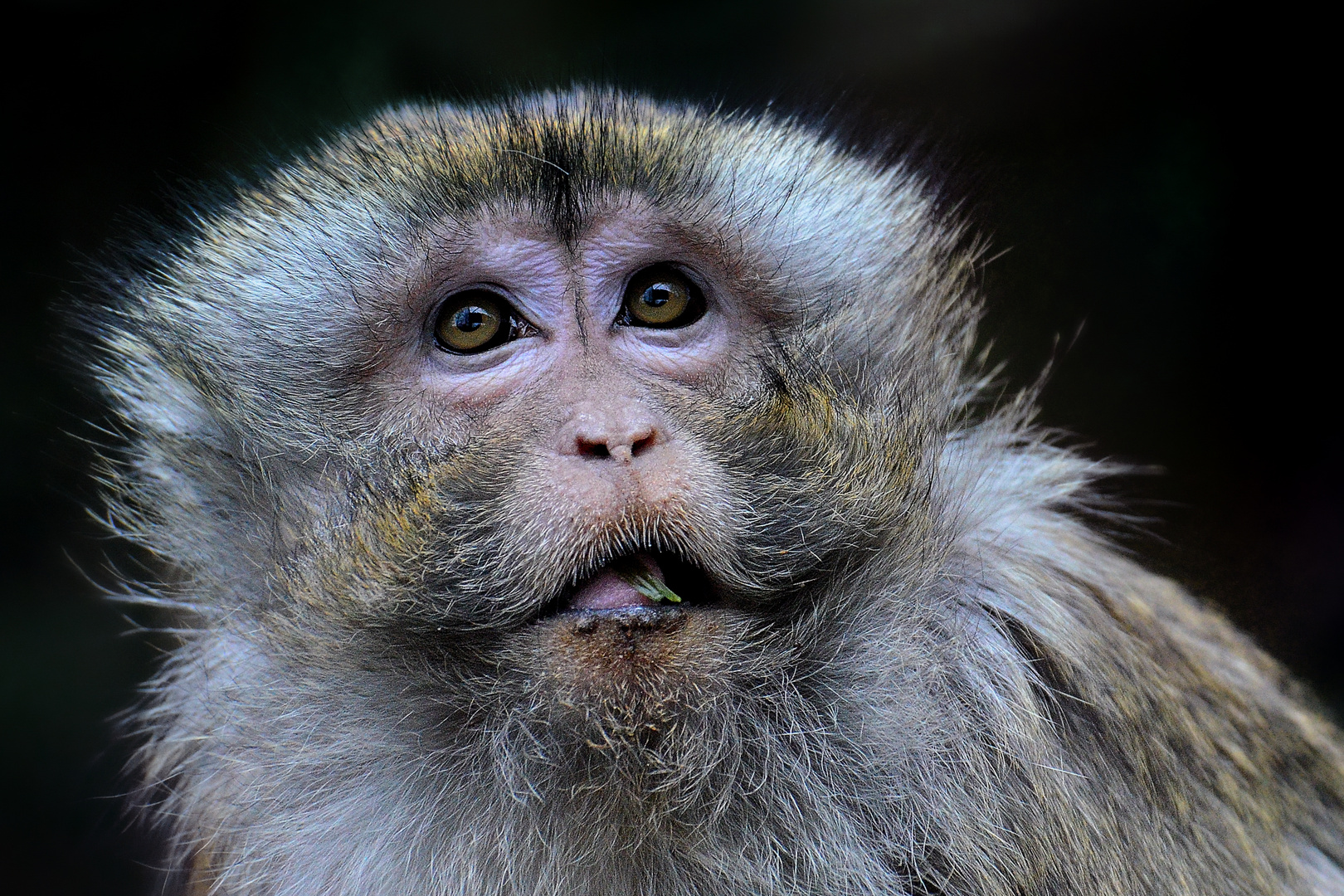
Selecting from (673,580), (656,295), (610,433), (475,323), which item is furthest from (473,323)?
(673,580)

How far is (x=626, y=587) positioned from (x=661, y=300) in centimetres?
43

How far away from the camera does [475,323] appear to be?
140cm

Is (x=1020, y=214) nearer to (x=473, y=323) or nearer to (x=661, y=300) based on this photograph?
(x=661, y=300)

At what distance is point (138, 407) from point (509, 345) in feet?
2.07

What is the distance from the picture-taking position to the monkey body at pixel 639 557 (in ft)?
3.92

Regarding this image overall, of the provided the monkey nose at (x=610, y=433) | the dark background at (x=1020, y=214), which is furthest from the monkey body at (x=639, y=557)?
the dark background at (x=1020, y=214)

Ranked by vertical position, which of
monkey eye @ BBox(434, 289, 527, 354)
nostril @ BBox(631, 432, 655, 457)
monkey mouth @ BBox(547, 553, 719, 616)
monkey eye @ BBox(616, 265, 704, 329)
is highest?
monkey eye @ BBox(616, 265, 704, 329)

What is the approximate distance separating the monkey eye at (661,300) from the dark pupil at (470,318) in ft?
0.60

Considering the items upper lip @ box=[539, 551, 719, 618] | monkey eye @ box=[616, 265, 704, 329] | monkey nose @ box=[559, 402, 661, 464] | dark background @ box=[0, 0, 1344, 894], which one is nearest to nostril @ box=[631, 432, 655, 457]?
monkey nose @ box=[559, 402, 661, 464]

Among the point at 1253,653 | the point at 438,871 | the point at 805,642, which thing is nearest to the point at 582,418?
the point at 805,642

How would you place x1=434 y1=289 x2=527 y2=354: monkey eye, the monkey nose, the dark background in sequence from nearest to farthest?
the monkey nose, x1=434 y1=289 x2=527 y2=354: monkey eye, the dark background

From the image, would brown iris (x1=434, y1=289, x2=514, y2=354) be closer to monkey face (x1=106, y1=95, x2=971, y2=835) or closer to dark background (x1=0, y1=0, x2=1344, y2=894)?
monkey face (x1=106, y1=95, x2=971, y2=835)

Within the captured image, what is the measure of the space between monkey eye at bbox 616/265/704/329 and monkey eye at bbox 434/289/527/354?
0.15 metres

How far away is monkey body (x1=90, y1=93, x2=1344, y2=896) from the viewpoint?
119 centimetres
